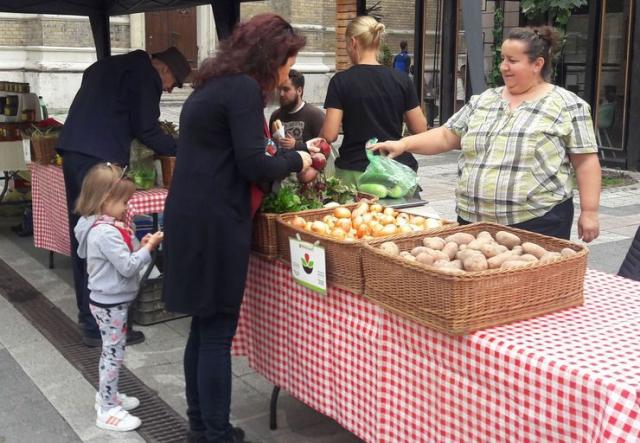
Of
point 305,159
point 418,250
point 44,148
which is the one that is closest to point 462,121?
point 305,159

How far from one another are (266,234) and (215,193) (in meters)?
0.38

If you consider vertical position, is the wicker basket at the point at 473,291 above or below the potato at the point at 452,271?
below

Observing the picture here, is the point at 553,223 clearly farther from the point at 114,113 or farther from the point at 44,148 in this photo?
the point at 44,148

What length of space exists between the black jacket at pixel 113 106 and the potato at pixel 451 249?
7.73 ft

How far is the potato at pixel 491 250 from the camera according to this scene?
8.16 ft

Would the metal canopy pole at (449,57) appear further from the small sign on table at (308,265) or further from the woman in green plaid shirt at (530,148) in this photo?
the small sign on table at (308,265)

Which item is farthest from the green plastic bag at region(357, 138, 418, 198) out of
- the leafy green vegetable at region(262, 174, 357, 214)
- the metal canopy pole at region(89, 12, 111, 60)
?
the metal canopy pole at region(89, 12, 111, 60)

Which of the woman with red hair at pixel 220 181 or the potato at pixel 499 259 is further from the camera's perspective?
the woman with red hair at pixel 220 181

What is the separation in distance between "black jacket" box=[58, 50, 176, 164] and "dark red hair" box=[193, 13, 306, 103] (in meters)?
1.48

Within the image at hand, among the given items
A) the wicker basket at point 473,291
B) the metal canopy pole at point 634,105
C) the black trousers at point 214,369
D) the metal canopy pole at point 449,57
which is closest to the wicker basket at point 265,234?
the black trousers at point 214,369

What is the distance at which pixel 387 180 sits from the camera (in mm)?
3875

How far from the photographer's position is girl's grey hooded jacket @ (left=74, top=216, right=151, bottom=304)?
11.1ft

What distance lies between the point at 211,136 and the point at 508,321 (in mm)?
1267

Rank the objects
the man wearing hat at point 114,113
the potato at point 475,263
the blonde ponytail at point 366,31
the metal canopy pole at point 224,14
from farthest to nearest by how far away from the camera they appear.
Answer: the metal canopy pole at point 224,14
the man wearing hat at point 114,113
the blonde ponytail at point 366,31
the potato at point 475,263
